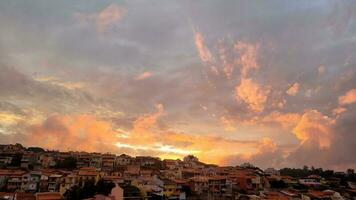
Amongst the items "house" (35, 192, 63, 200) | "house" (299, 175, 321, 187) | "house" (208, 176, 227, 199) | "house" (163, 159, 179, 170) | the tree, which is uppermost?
"house" (163, 159, 179, 170)

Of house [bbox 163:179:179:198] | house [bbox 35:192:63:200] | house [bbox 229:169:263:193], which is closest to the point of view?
house [bbox 35:192:63:200]

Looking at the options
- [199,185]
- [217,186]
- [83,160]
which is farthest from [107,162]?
[217,186]

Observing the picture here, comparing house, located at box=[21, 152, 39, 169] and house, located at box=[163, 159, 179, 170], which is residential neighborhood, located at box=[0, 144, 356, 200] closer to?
house, located at box=[21, 152, 39, 169]

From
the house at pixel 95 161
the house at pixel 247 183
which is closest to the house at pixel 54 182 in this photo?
the house at pixel 95 161

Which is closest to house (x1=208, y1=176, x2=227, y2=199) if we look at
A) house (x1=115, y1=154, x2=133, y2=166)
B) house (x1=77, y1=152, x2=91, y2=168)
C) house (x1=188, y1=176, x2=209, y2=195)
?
house (x1=188, y1=176, x2=209, y2=195)

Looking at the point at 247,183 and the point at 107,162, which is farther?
the point at 107,162

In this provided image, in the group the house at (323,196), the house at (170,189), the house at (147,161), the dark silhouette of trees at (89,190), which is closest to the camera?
the dark silhouette of trees at (89,190)

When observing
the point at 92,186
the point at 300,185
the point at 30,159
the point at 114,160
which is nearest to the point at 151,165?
the point at 114,160

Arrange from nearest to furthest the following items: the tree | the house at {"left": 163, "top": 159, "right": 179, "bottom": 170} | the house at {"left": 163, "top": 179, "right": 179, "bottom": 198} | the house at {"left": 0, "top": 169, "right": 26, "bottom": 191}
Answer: the house at {"left": 0, "top": 169, "right": 26, "bottom": 191}, the house at {"left": 163, "top": 179, "right": 179, "bottom": 198}, the tree, the house at {"left": 163, "top": 159, "right": 179, "bottom": 170}

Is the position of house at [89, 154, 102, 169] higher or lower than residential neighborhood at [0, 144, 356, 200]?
higher

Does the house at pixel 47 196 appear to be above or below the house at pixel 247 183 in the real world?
below

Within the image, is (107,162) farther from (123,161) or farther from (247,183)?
(247,183)

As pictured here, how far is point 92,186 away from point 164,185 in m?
13.7

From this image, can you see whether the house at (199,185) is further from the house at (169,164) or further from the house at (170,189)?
the house at (169,164)
